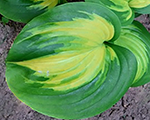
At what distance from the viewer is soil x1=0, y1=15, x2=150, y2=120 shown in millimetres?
1079

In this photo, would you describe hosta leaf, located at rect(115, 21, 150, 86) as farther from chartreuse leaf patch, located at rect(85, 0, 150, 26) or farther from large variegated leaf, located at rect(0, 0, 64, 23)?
large variegated leaf, located at rect(0, 0, 64, 23)

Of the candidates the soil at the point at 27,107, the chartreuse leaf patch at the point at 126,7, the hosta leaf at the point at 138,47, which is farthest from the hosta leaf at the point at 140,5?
the soil at the point at 27,107

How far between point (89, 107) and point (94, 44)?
0.23 metres

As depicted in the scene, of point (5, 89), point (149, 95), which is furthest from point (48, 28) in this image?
point (149, 95)

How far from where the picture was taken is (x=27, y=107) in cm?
110

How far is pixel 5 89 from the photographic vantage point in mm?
1080

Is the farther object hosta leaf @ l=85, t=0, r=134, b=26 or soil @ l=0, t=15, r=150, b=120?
soil @ l=0, t=15, r=150, b=120

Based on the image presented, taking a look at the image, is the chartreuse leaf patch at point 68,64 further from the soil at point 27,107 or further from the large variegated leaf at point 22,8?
the soil at point 27,107

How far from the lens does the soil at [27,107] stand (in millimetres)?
1079

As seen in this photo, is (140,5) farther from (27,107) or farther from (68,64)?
(27,107)

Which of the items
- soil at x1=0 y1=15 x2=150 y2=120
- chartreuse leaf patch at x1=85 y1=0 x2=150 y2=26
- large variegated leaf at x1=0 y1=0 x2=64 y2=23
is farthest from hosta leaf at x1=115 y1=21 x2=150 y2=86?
large variegated leaf at x1=0 y1=0 x2=64 y2=23

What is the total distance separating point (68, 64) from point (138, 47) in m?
0.33

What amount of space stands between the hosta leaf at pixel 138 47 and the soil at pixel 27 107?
23 cm

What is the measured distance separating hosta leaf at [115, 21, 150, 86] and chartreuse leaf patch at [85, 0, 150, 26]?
8 cm
